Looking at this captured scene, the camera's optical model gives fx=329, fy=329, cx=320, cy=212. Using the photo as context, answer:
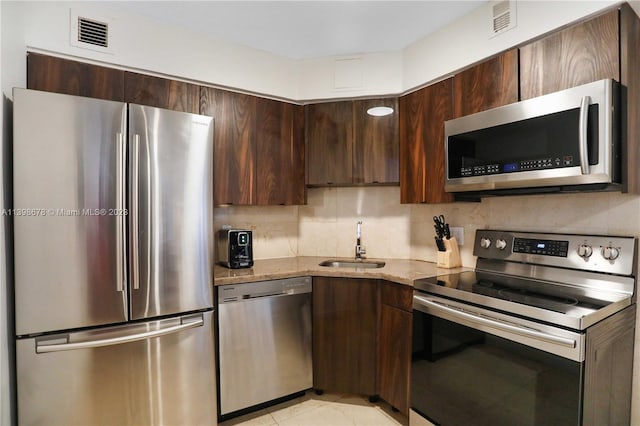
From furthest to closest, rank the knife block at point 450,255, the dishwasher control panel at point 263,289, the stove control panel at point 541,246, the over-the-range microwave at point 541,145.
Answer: the knife block at point 450,255 < the dishwasher control panel at point 263,289 < the stove control panel at point 541,246 < the over-the-range microwave at point 541,145

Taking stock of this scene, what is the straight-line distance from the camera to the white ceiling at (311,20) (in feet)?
6.14

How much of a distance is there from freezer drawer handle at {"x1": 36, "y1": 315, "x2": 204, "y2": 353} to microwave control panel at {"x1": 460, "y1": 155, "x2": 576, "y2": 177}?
1652mm

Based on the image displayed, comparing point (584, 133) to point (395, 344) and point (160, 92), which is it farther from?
point (160, 92)

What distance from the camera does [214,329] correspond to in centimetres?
188

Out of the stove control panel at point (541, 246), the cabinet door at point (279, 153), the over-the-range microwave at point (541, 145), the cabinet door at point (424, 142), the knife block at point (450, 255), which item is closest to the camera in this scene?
the over-the-range microwave at point (541, 145)

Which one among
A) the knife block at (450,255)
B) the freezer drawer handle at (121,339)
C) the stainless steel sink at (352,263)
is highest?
the knife block at (450,255)

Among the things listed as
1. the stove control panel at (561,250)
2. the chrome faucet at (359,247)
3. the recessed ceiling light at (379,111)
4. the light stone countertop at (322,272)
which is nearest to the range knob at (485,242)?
the stove control panel at (561,250)

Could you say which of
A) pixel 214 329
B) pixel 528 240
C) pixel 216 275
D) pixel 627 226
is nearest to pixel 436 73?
pixel 528 240

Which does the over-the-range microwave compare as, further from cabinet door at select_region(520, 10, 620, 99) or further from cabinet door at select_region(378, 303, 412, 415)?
cabinet door at select_region(378, 303, 412, 415)

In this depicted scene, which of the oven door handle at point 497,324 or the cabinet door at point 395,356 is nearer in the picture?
the oven door handle at point 497,324

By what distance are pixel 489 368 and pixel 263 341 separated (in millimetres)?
1241

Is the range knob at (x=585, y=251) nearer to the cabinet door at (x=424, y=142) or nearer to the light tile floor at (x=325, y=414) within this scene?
the cabinet door at (x=424, y=142)

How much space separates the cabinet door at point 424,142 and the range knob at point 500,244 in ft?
1.19

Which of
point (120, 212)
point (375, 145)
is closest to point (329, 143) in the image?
point (375, 145)
